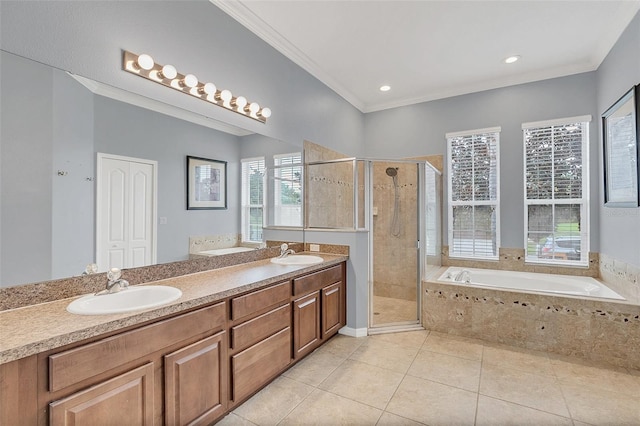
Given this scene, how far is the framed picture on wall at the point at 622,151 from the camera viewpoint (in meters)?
2.46

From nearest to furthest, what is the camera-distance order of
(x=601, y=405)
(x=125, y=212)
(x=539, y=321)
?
(x=125, y=212)
(x=601, y=405)
(x=539, y=321)

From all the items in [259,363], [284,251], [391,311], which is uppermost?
[284,251]

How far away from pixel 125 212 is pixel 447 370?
253cm

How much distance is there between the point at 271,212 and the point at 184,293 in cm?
137

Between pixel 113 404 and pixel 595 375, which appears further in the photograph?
pixel 595 375

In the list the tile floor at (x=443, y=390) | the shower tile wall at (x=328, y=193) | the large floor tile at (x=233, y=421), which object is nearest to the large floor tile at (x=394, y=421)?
the tile floor at (x=443, y=390)

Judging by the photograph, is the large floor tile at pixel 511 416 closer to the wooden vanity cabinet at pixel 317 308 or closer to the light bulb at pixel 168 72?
the wooden vanity cabinet at pixel 317 308

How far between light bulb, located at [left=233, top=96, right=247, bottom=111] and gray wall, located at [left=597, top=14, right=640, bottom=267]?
3.15 metres

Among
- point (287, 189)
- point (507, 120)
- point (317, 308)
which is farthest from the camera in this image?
point (507, 120)

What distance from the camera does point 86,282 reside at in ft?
5.26

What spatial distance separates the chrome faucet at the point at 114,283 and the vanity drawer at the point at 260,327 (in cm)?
63

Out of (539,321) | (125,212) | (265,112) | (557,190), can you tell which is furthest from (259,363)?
(557,190)

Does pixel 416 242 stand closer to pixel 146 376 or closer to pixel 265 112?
pixel 265 112

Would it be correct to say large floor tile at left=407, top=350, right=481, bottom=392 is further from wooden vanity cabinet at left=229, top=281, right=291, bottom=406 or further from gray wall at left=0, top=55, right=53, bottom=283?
gray wall at left=0, top=55, right=53, bottom=283
